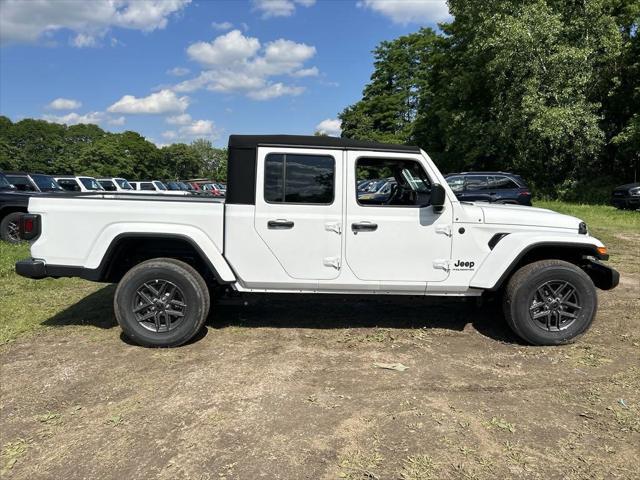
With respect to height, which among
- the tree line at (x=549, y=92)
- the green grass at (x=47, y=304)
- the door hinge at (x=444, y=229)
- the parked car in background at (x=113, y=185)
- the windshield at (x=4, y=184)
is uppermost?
the tree line at (x=549, y=92)

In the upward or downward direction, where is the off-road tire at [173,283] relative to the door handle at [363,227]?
downward

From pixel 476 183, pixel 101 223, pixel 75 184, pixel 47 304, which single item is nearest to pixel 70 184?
pixel 75 184

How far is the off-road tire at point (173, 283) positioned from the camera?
4406mm

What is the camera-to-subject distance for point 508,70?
76.6 feet

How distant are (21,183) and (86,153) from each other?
70.4 meters

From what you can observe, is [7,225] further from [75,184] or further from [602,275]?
[602,275]

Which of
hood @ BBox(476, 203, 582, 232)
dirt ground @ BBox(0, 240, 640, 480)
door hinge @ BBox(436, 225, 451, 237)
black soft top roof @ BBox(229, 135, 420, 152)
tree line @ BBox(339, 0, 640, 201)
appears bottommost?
dirt ground @ BBox(0, 240, 640, 480)

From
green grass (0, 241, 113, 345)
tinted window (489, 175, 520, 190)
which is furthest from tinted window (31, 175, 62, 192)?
tinted window (489, 175, 520, 190)

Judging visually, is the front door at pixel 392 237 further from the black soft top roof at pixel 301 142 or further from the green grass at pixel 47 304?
the green grass at pixel 47 304

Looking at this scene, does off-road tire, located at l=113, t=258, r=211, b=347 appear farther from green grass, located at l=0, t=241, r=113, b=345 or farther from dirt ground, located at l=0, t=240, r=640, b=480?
green grass, located at l=0, t=241, r=113, b=345

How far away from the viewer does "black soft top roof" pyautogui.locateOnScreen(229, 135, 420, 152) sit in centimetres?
446

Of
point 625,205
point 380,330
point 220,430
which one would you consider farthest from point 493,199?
point 220,430

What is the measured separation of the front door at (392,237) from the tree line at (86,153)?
64.8 m

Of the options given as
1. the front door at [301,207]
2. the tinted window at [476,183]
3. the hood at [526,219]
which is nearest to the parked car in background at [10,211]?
the front door at [301,207]
